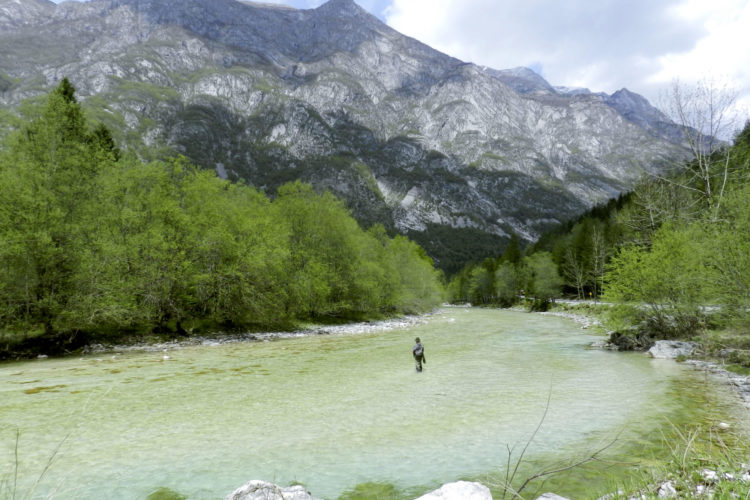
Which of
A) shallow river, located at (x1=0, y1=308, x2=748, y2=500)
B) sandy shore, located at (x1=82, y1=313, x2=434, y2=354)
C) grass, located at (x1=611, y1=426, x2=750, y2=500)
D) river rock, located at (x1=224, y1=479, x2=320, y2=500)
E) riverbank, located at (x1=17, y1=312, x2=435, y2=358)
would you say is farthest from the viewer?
sandy shore, located at (x1=82, y1=313, x2=434, y2=354)

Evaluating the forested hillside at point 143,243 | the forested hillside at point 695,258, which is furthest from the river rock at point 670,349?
the forested hillside at point 143,243

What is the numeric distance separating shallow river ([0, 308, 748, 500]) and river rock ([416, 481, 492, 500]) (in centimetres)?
131

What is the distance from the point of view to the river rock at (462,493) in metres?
5.87

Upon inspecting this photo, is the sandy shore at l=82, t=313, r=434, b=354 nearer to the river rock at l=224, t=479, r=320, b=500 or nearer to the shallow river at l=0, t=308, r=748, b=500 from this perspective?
the shallow river at l=0, t=308, r=748, b=500

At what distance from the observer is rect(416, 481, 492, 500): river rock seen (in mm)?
5867

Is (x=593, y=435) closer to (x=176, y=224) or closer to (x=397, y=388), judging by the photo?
(x=397, y=388)

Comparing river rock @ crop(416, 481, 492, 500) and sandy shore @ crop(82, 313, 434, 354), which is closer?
river rock @ crop(416, 481, 492, 500)

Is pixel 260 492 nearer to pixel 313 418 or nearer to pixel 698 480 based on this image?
pixel 698 480

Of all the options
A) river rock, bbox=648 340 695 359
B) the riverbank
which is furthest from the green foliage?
river rock, bbox=648 340 695 359

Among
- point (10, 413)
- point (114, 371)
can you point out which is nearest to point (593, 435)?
point (10, 413)

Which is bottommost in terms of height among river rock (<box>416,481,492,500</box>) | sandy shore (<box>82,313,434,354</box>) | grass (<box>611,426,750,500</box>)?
sandy shore (<box>82,313,434,354</box>)

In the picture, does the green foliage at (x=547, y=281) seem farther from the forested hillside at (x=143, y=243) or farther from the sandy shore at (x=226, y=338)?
the forested hillside at (x=143, y=243)

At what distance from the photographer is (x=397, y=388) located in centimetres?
1639

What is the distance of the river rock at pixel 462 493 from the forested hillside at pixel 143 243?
2693 centimetres
